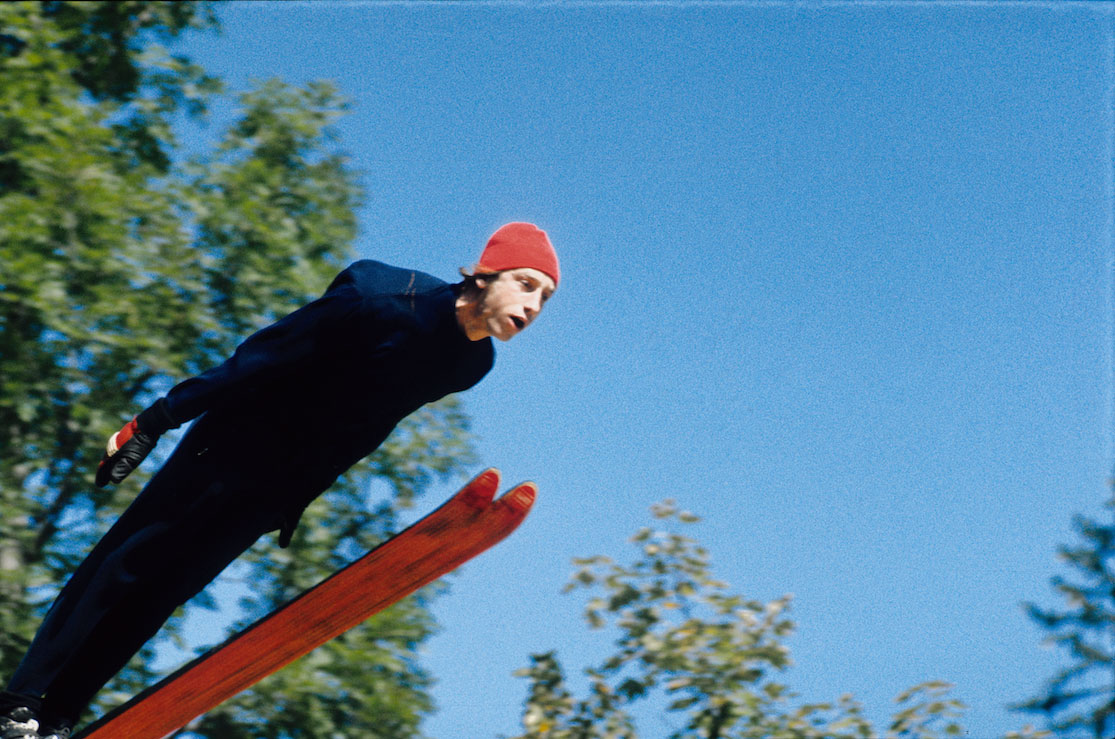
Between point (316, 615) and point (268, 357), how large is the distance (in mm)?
874

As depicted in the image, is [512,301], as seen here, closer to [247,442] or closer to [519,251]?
[519,251]

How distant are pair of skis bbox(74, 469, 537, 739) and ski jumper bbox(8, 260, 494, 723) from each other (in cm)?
30

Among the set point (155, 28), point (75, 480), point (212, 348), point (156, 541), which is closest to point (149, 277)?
point (212, 348)

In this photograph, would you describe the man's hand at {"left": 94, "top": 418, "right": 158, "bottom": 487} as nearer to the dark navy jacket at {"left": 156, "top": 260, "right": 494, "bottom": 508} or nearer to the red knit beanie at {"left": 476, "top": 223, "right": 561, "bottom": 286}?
the dark navy jacket at {"left": 156, "top": 260, "right": 494, "bottom": 508}

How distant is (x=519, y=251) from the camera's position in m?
2.92

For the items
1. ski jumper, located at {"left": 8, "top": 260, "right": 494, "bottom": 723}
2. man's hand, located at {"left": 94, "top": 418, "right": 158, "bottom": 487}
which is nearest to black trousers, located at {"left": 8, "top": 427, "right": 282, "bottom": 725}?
ski jumper, located at {"left": 8, "top": 260, "right": 494, "bottom": 723}

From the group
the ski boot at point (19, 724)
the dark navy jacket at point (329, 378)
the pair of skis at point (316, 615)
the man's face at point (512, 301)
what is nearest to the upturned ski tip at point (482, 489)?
the pair of skis at point (316, 615)

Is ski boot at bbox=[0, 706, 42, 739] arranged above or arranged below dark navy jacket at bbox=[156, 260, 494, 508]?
below

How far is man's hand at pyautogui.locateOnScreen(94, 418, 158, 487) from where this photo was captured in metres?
2.85

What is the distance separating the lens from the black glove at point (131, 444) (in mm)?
2834

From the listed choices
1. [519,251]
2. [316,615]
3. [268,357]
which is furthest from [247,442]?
[519,251]

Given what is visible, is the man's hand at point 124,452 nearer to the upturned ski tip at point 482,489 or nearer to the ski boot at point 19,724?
the ski boot at point 19,724

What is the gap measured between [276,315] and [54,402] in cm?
145

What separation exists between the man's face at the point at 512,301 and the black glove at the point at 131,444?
841 millimetres
